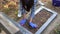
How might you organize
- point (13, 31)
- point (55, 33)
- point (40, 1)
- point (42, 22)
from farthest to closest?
point (40, 1)
point (42, 22)
point (55, 33)
point (13, 31)

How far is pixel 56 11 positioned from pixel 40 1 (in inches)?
22.7

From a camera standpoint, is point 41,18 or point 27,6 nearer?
point 27,6

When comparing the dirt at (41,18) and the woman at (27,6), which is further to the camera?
the dirt at (41,18)

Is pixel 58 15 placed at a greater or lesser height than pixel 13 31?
lesser

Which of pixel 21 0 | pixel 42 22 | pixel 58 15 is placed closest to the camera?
pixel 21 0

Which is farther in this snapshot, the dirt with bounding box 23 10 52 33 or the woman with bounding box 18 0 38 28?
the dirt with bounding box 23 10 52 33

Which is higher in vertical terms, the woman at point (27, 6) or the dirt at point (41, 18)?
the woman at point (27, 6)

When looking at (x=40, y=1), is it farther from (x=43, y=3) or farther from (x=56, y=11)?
(x=56, y=11)

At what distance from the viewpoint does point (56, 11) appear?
4109 mm

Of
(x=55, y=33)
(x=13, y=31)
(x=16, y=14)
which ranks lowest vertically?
(x=55, y=33)

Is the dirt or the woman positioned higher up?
the woman

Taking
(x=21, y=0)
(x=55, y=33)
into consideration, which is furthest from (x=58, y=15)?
(x=21, y=0)

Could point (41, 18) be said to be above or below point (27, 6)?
below

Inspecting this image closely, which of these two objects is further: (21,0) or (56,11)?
(56,11)
